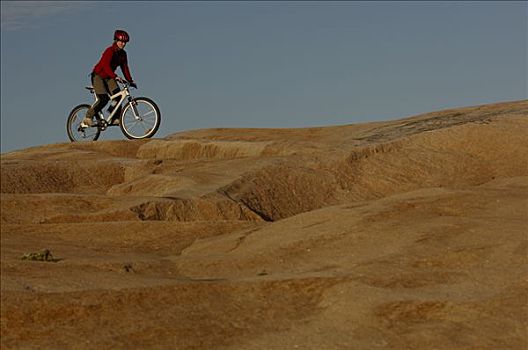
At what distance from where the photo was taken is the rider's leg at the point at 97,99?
1680 centimetres

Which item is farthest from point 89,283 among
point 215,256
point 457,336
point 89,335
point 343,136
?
point 343,136

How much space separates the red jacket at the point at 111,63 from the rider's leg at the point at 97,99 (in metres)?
0.14

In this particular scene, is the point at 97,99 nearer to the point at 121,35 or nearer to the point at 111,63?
the point at 111,63

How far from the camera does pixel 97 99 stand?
1700 cm

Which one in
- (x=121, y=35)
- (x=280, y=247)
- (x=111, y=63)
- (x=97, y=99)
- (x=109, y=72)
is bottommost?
(x=280, y=247)

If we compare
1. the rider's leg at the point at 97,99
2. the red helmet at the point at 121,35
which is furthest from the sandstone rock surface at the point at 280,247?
the red helmet at the point at 121,35

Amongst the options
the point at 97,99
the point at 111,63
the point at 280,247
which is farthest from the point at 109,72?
the point at 280,247

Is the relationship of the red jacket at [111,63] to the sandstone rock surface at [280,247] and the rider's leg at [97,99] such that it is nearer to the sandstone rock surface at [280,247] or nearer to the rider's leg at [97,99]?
the rider's leg at [97,99]

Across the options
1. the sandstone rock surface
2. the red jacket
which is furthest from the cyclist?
the sandstone rock surface

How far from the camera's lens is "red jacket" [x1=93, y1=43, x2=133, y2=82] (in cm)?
1652

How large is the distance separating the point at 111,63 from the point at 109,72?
22cm

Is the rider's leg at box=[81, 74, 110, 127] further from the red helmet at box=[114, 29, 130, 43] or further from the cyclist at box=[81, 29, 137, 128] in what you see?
the red helmet at box=[114, 29, 130, 43]

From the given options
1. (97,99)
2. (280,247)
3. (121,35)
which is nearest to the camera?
(280,247)

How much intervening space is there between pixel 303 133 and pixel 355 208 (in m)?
7.87
